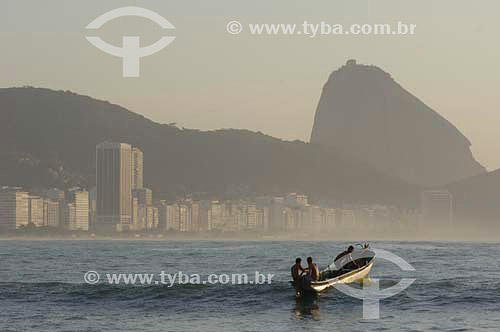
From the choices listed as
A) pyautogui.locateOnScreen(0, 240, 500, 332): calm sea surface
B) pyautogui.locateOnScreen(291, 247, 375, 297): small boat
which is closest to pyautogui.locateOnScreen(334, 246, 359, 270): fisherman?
pyautogui.locateOnScreen(291, 247, 375, 297): small boat

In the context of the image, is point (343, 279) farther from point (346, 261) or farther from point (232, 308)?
point (232, 308)

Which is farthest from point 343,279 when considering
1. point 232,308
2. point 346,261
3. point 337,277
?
point 232,308

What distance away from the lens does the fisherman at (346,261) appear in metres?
60.2

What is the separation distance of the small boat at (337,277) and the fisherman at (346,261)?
56 centimetres

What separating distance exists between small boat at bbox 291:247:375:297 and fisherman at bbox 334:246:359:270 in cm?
56

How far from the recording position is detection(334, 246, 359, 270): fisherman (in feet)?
198

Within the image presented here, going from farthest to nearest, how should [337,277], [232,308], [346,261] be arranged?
[346,261], [337,277], [232,308]

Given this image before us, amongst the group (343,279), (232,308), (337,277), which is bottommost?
(232,308)

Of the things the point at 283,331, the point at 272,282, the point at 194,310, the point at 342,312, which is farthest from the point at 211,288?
the point at 283,331

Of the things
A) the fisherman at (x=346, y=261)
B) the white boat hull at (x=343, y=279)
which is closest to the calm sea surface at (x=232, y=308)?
the white boat hull at (x=343, y=279)

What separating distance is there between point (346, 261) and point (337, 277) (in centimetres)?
326

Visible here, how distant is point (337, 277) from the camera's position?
189 ft

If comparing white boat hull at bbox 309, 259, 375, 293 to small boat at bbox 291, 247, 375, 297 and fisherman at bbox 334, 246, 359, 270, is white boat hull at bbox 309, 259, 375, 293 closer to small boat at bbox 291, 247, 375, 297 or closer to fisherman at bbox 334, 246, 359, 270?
small boat at bbox 291, 247, 375, 297

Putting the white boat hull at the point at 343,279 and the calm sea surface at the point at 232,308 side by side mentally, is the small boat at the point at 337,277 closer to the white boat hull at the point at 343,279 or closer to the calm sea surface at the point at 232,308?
the white boat hull at the point at 343,279
